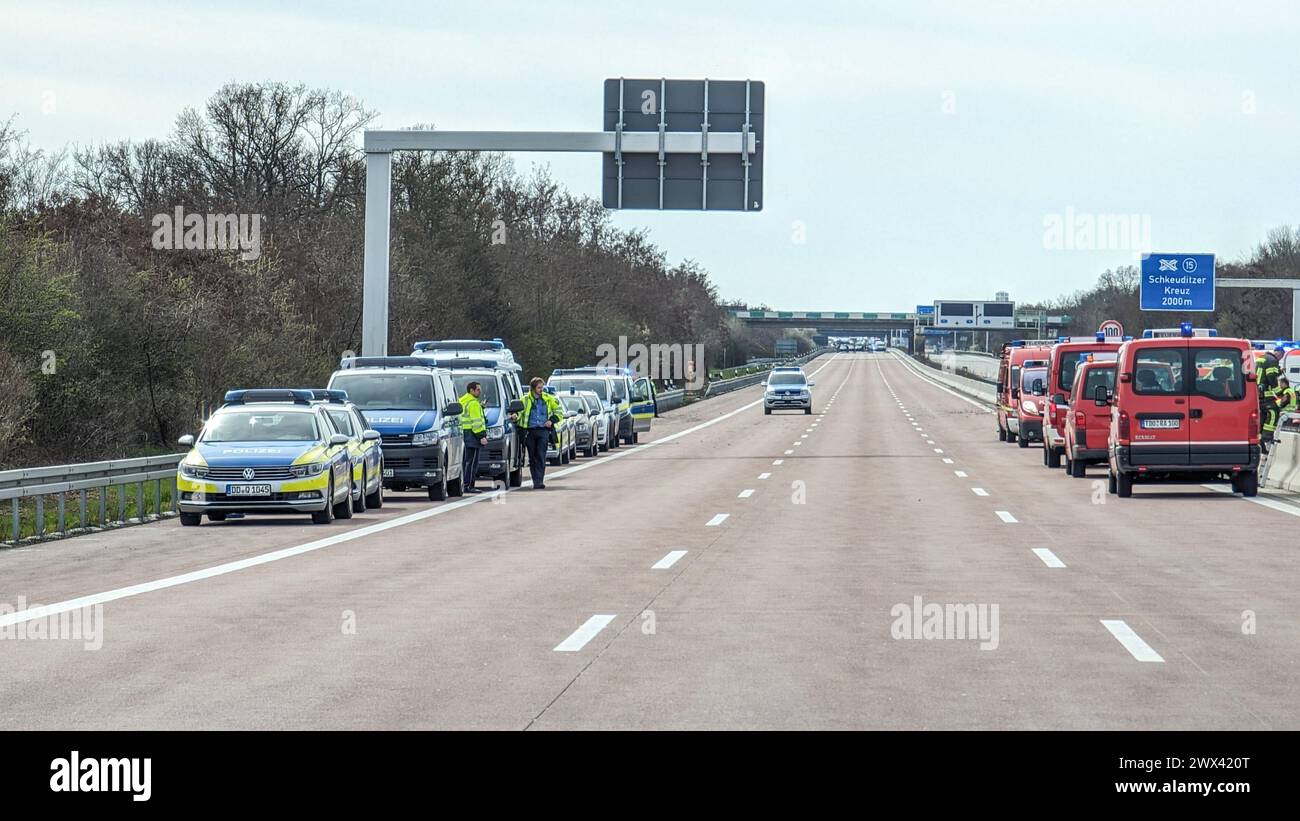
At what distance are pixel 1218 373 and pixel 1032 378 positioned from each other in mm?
19066

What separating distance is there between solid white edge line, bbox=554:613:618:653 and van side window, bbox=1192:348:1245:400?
15010 mm

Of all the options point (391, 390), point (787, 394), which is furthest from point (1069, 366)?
point (787, 394)

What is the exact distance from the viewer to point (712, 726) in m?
8.35

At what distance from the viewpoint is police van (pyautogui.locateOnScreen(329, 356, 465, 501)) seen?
26359mm

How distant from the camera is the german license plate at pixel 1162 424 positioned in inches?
1006

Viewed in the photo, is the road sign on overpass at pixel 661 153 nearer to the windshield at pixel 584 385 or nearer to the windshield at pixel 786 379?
the windshield at pixel 584 385

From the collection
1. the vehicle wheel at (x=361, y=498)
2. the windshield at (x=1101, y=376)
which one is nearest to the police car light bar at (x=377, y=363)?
the vehicle wheel at (x=361, y=498)

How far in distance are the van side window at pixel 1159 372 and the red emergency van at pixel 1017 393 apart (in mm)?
18797

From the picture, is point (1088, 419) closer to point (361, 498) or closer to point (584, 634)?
point (361, 498)

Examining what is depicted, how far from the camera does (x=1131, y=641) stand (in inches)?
448

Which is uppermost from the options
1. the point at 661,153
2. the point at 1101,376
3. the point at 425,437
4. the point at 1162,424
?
the point at 661,153

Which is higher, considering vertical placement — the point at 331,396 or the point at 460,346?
the point at 460,346

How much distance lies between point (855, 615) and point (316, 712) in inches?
197

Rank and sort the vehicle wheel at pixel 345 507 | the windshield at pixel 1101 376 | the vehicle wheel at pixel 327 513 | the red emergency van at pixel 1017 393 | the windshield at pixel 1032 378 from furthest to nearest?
the red emergency van at pixel 1017 393 → the windshield at pixel 1032 378 → the windshield at pixel 1101 376 → the vehicle wheel at pixel 345 507 → the vehicle wheel at pixel 327 513
